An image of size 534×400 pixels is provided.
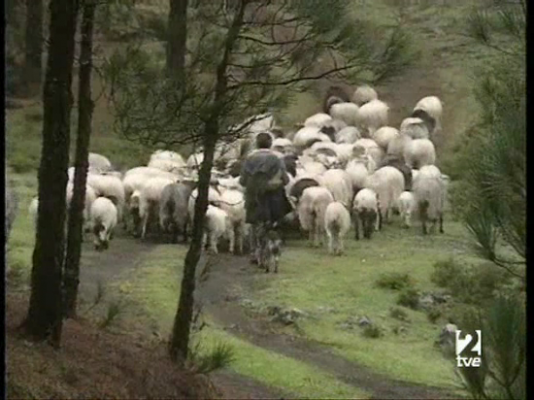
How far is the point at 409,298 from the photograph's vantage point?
701cm

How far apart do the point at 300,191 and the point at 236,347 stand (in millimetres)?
3057

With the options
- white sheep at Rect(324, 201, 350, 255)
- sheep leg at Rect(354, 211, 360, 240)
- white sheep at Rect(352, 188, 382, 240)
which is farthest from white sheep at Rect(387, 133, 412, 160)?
white sheep at Rect(324, 201, 350, 255)

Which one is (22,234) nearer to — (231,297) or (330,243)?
(231,297)

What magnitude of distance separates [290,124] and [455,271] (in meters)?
5.43

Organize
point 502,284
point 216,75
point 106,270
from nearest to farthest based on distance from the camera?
point 502,284, point 216,75, point 106,270

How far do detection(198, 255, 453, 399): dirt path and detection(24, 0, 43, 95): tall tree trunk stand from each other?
1707 millimetres

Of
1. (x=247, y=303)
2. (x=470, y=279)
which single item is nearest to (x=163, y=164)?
(x=247, y=303)

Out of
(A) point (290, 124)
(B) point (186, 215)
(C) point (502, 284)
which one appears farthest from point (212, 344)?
(A) point (290, 124)

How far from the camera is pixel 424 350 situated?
6047 millimetres

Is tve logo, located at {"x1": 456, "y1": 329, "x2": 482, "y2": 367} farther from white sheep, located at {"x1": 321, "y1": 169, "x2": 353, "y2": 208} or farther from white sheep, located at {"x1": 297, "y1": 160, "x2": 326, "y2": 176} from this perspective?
white sheep, located at {"x1": 297, "y1": 160, "x2": 326, "y2": 176}

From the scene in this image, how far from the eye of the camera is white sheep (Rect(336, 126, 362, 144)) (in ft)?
39.4

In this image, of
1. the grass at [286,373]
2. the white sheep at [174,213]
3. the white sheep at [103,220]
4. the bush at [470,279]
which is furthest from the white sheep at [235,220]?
the grass at [286,373]
